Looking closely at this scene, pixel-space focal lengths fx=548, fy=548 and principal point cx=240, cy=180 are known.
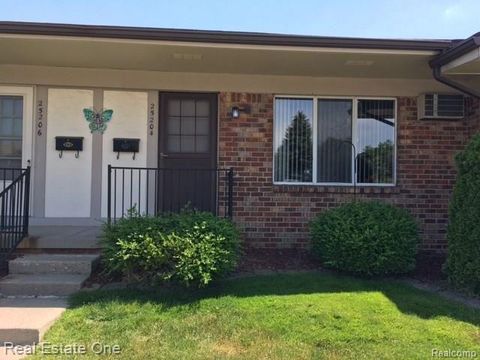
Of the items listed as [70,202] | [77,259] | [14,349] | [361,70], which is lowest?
[14,349]

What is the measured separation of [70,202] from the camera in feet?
26.9

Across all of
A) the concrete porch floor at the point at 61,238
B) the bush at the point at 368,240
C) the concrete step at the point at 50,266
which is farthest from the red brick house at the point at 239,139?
the concrete step at the point at 50,266

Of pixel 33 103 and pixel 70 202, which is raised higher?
pixel 33 103

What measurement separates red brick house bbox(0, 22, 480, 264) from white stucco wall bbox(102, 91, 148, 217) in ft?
0.05

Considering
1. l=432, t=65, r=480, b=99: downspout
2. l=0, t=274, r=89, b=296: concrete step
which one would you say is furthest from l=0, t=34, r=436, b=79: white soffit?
l=0, t=274, r=89, b=296: concrete step

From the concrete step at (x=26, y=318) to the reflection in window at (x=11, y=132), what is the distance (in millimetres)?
3085

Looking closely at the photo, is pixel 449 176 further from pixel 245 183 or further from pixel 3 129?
pixel 3 129

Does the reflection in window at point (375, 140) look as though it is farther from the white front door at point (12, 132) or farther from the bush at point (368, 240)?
the white front door at point (12, 132)

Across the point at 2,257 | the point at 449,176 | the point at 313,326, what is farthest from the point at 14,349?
the point at 449,176

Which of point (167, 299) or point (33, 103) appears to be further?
point (33, 103)

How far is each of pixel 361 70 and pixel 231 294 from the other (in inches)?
153

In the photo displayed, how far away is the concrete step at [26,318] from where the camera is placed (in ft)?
15.5

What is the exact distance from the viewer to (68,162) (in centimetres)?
820

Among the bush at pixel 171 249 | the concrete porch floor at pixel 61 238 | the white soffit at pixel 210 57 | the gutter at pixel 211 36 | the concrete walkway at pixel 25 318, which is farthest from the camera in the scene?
the concrete porch floor at pixel 61 238
